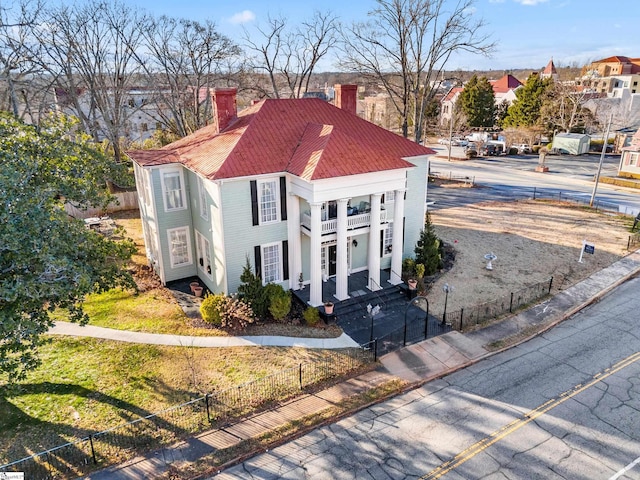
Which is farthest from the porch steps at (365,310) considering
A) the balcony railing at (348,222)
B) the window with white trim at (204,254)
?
the window with white trim at (204,254)

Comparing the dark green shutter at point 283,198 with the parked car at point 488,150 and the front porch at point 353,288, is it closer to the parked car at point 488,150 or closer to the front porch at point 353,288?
the front porch at point 353,288

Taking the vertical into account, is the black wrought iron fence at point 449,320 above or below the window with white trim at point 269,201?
below

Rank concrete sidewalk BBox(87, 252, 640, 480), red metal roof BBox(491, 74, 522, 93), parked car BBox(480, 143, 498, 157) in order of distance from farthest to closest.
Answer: red metal roof BBox(491, 74, 522, 93)
parked car BBox(480, 143, 498, 157)
concrete sidewalk BBox(87, 252, 640, 480)

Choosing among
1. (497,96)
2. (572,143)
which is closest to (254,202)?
(572,143)

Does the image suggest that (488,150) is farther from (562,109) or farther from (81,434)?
(81,434)

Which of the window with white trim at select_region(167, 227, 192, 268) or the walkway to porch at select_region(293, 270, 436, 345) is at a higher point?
the window with white trim at select_region(167, 227, 192, 268)

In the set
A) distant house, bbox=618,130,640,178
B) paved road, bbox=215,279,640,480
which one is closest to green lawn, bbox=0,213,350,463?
paved road, bbox=215,279,640,480

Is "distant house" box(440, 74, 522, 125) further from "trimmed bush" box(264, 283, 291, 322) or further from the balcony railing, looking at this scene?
"trimmed bush" box(264, 283, 291, 322)
